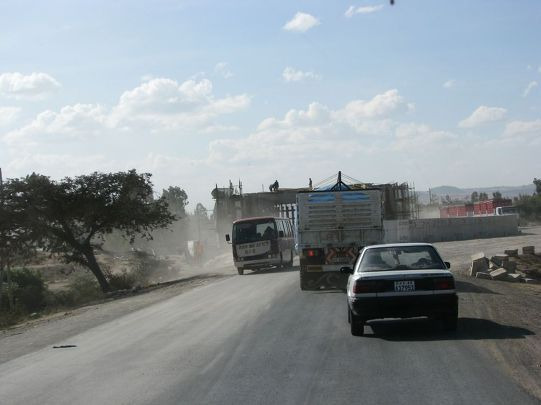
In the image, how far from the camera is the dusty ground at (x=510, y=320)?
8695mm

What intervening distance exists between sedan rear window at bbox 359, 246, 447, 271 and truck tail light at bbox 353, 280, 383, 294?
0.52 metres

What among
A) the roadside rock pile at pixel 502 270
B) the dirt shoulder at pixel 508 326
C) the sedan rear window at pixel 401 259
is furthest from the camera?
the roadside rock pile at pixel 502 270

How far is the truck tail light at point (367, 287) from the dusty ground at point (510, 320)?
1773 mm

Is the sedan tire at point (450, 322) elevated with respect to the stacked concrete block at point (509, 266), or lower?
elevated

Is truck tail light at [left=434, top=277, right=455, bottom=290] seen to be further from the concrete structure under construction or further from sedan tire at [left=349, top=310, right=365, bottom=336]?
the concrete structure under construction

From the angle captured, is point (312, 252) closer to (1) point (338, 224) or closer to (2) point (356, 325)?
(1) point (338, 224)

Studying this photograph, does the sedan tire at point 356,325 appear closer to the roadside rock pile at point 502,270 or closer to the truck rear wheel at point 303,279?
the truck rear wheel at point 303,279

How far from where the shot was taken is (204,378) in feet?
29.6

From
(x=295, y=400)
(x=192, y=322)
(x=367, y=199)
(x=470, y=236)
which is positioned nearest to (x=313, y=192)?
(x=367, y=199)

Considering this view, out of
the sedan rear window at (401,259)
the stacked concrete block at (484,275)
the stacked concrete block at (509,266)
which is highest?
the sedan rear window at (401,259)

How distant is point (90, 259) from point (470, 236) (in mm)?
28016

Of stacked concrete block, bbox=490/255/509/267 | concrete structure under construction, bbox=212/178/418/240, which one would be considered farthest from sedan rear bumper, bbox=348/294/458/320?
concrete structure under construction, bbox=212/178/418/240

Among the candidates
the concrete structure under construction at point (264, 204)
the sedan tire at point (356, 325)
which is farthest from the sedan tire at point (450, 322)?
the concrete structure under construction at point (264, 204)

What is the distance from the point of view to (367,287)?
1165 cm
